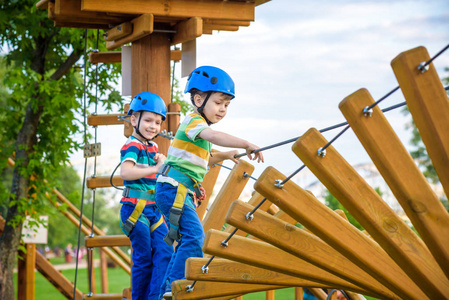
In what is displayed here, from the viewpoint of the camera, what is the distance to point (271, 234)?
9.24 ft

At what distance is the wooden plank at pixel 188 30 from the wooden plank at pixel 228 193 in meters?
0.98

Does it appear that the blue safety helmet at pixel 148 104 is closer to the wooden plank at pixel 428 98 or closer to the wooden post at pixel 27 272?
the wooden plank at pixel 428 98

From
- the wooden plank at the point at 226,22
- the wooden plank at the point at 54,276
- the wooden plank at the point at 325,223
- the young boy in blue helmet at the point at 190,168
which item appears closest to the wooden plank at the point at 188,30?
the wooden plank at the point at 226,22

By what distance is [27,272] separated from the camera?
889 cm

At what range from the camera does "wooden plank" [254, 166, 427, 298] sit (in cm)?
260

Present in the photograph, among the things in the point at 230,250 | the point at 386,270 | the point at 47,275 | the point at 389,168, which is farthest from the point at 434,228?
the point at 47,275

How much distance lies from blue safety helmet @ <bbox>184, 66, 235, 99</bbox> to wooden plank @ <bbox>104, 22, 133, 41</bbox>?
1.20 metres

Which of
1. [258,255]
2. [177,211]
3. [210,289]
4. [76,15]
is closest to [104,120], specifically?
[76,15]

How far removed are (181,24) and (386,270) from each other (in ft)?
8.57

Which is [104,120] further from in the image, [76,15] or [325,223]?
[325,223]

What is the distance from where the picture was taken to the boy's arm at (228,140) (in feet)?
9.96

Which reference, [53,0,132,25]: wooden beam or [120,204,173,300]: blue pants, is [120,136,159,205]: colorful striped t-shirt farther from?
[53,0,132,25]: wooden beam

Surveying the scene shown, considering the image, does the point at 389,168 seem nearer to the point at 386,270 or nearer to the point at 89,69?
the point at 386,270

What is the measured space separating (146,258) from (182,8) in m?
1.81
